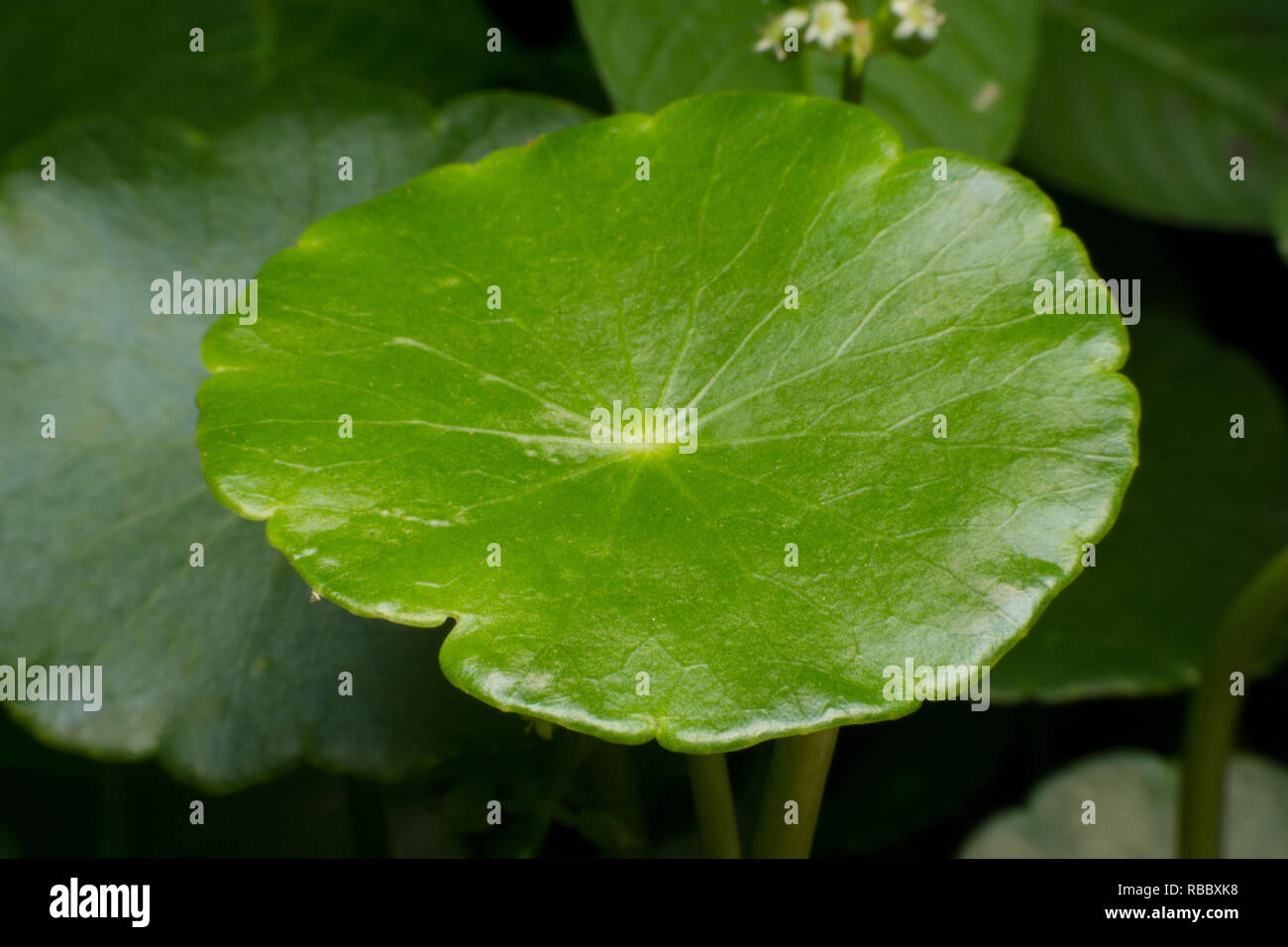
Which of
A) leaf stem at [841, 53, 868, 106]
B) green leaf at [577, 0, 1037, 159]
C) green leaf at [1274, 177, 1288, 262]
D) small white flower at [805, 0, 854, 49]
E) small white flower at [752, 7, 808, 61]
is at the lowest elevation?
green leaf at [1274, 177, 1288, 262]

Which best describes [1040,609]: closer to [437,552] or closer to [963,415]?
[963,415]

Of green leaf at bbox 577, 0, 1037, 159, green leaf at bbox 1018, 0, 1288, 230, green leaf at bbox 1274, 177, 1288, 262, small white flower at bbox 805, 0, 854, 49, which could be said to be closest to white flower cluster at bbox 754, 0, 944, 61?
small white flower at bbox 805, 0, 854, 49

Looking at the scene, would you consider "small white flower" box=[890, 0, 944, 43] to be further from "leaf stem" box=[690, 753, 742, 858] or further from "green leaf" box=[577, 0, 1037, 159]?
"leaf stem" box=[690, 753, 742, 858]

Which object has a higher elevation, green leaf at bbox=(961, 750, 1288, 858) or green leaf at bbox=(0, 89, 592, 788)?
green leaf at bbox=(0, 89, 592, 788)

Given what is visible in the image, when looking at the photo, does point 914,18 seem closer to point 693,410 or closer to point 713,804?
point 693,410

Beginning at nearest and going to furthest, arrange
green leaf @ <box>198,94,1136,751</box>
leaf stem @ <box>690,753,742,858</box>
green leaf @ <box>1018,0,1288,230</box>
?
green leaf @ <box>198,94,1136,751</box>
leaf stem @ <box>690,753,742,858</box>
green leaf @ <box>1018,0,1288,230</box>

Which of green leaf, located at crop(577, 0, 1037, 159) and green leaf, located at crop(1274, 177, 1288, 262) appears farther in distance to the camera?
green leaf, located at crop(577, 0, 1037, 159)

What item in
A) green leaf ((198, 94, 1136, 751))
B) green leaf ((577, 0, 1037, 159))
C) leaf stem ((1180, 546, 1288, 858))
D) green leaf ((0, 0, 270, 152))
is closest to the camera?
green leaf ((198, 94, 1136, 751))
